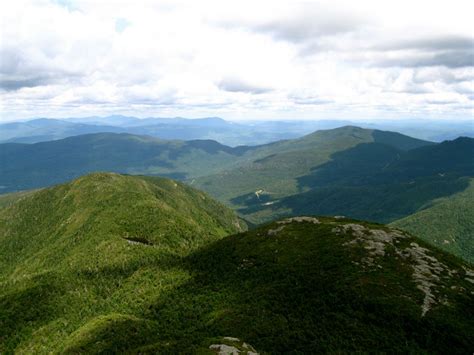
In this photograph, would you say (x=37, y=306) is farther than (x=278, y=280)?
Yes

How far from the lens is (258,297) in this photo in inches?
4281

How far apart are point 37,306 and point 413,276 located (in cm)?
13014

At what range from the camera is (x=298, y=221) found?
165 metres

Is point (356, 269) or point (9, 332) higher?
point (356, 269)

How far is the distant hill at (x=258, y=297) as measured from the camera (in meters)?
86.1

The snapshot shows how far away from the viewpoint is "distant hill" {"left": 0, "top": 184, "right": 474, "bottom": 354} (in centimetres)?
8606

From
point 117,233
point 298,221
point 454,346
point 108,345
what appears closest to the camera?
point 454,346

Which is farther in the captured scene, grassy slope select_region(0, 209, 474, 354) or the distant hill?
grassy slope select_region(0, 209, 474, 354)

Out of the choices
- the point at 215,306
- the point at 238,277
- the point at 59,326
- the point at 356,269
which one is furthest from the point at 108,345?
the point at 356,269

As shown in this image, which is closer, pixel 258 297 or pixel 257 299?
pixel 257 299

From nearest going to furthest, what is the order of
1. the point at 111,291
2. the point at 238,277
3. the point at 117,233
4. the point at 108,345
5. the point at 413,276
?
the point at 108,345, the point at 413,276, the point at 238,277, the point at 111,291, the point at 117,233

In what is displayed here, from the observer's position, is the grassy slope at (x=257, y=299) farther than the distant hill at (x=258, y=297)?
Yes

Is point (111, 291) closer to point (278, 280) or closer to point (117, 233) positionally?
point (117, 233)

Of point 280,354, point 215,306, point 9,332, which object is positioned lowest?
point 9,332
